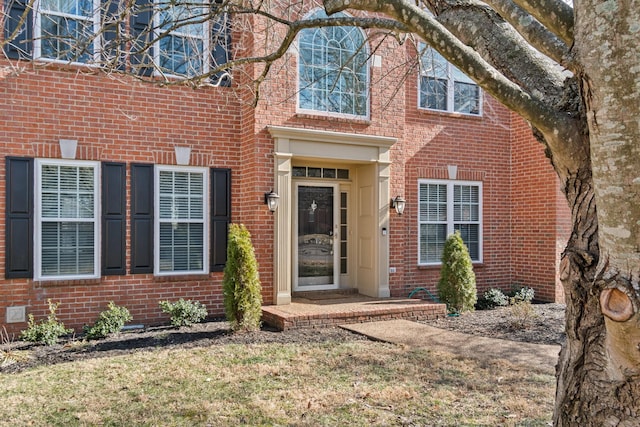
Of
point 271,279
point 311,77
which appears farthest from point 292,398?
point 311,77

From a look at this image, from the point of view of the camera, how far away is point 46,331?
7406mm

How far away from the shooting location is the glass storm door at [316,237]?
10.1m

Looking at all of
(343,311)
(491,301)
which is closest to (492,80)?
(343,311)

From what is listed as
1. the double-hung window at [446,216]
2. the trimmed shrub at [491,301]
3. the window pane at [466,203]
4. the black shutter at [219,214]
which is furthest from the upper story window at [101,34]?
the trimmed shrub at [491,301]

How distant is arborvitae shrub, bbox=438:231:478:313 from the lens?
9.66m

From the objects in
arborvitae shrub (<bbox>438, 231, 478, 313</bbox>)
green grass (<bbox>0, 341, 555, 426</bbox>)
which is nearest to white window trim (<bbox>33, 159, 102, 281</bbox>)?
A: green grass (<bbox>0, 341, 555, 426</bbox>)

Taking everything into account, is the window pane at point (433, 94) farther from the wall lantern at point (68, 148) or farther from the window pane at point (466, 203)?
the wall lantern at point (68, 148)

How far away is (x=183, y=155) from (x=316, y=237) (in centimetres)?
297

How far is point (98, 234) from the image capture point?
8.30 meters

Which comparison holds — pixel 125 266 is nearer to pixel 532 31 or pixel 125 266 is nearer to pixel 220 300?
pixel 220 300

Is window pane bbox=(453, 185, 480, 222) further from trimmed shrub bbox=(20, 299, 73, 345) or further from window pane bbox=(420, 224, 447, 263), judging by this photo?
trimmed shrub bbox=(20, 299, 73, 345)

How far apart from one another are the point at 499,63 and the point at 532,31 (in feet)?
0.92

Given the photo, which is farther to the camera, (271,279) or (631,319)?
(271,279)

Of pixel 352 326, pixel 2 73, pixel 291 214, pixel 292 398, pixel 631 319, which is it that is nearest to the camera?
pixel 631 319
